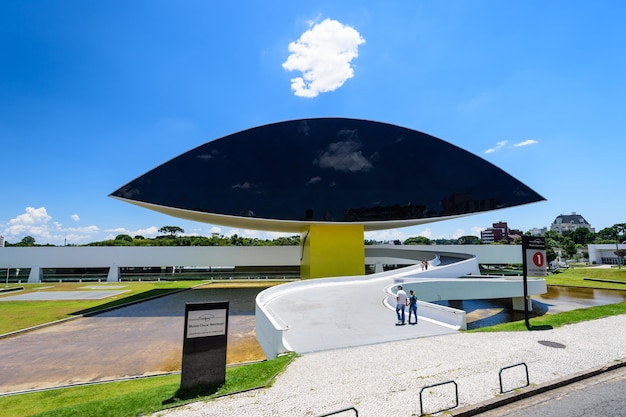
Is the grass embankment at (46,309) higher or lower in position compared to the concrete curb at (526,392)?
lower

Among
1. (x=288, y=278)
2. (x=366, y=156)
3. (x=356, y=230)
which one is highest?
(x=366, y=156)

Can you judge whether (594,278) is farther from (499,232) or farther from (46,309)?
(499,232)

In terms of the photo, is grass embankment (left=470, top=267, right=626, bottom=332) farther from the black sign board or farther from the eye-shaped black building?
the eye-shaped black building

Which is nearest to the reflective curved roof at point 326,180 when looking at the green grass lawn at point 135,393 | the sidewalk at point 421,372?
the green grass lawn at point 135,393

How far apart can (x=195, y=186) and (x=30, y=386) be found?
17876 mm

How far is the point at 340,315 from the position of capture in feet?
42.6

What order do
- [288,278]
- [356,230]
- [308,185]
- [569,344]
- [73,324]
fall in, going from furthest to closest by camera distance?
[288,278] → [356,230] → [308,185] → [73,324] → [569,344]

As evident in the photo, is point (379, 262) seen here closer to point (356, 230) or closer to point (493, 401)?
point (356, 230)

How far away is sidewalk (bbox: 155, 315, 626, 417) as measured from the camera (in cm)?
561

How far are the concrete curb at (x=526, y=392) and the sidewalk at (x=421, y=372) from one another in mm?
41

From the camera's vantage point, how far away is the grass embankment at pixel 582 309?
11414mm

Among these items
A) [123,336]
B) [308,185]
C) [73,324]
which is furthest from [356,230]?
[73,324]

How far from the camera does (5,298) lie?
26.5 metres

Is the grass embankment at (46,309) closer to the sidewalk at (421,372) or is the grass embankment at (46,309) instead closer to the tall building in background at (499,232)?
the sidewalk at (421,372)
